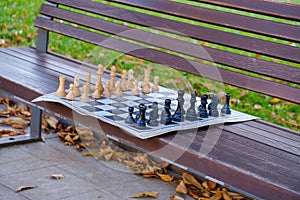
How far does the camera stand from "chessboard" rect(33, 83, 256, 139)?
2.90 meters

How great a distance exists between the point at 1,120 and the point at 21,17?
2.18 metres

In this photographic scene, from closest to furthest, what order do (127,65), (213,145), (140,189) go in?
(213,145) < (140,189) < (127,65)

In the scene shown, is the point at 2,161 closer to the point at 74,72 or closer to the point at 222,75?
the point at 74,72

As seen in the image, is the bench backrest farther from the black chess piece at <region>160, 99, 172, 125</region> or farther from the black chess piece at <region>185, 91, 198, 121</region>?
the black chess piece at <region>160, 99, 172, 125</region>

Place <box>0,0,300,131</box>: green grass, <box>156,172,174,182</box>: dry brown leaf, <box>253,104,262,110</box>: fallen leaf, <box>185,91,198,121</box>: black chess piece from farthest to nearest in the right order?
<box>253,104,262,110</box>: fallen leaf
<box>0,0,300,131</box>: green grass
<box>156,172,174,182</box>: dry brown leaf
<box>185,91,198,121</box>: black chess piece

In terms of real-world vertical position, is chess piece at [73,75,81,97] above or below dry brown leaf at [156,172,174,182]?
above

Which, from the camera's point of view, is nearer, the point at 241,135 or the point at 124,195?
the point at 241,135

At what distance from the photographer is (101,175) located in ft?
12.2

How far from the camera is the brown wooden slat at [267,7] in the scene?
10.7 feet

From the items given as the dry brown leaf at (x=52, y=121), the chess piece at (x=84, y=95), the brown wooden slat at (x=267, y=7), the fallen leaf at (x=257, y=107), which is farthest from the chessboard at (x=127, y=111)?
the fallen leaf at (x=257, y=107)

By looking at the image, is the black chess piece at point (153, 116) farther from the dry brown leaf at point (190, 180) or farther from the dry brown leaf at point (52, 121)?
the dry brown leaf at point (52, 121)

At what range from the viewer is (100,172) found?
3.75 meters

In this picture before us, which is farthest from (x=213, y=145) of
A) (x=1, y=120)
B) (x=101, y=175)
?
(x=1, y=120)

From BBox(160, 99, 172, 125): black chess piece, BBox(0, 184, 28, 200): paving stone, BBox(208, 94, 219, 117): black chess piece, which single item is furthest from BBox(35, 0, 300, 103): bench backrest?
BBox(0, 184, 28, 200): paving stone
